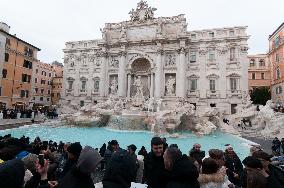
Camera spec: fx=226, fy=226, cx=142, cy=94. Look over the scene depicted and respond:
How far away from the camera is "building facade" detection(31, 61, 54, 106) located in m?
46.0

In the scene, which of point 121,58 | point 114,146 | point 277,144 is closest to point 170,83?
point 121,58

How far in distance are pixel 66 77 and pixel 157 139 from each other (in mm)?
39933

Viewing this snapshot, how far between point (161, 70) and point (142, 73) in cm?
360

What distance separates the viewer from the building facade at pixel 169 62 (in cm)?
3197

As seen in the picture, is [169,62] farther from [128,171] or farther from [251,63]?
[128,171]

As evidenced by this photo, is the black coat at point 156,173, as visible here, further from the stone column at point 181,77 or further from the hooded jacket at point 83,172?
the stone column at point 181,77

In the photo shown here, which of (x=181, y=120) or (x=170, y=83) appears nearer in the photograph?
(x=181, y=120)

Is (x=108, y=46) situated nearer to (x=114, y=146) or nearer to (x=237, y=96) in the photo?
(x=237, y=96)

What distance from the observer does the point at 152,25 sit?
3475 centimetres

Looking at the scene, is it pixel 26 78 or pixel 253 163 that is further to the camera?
pixel 26 78

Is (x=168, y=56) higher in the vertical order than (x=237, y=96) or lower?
higher

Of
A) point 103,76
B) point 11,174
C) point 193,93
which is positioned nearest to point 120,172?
point 11,174

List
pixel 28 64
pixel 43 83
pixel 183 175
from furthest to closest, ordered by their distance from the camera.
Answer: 1. pixel 43 83
2. pixel 28 64
3. pixel 183 175

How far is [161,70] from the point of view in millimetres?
33938
